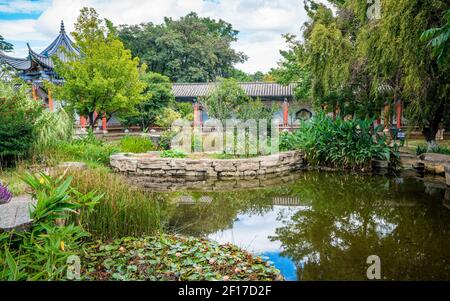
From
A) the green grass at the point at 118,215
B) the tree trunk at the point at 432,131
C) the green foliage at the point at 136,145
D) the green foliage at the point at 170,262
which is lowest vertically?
the green foliage at the point at 170,262

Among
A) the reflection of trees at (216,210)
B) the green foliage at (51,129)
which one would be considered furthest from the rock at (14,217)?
the green foliage at (51,129)

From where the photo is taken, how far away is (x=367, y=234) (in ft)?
13.2

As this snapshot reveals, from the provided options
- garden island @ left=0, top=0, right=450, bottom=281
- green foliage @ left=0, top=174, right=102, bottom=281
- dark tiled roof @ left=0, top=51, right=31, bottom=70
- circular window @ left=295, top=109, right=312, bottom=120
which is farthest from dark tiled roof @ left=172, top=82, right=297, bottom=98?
green foliage @ left=0, top=174, right=102, bottom=281

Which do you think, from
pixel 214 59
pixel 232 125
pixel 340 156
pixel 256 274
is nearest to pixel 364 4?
pixel 340 156

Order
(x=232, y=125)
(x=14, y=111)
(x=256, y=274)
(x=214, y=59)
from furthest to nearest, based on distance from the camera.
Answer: (x=214, y=59) → (x=232, y=125) → (x=14, y=111) → (x=256, y=274)

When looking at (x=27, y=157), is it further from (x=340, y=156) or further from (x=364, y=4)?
(x=364, y=4)

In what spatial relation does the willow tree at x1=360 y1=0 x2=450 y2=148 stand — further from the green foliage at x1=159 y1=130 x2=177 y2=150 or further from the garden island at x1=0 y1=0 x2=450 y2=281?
the green foliage at x1=159 y1=130 x2=177 y2=150

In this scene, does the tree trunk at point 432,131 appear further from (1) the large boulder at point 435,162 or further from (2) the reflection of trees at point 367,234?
(2) the reflection of trees at point 367,234

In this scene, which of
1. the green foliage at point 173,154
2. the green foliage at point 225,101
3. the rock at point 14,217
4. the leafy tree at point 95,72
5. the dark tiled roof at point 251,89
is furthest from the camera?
the dark tiled roof at point 251,89

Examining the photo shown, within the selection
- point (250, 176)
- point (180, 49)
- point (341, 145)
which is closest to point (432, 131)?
point (341, 145)

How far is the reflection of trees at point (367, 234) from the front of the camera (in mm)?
3105

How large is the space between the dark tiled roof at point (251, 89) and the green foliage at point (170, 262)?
15904mm

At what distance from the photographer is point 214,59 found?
24734 millimetres
